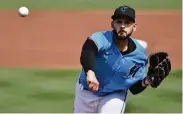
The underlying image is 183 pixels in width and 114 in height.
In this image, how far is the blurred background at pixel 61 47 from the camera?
7059 mm

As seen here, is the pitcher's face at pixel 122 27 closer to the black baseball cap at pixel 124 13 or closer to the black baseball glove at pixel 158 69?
the black baseball cap at pixel 124 13

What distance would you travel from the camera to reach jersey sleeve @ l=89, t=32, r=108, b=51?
13.4ft

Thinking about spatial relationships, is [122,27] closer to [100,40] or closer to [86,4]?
[100,40]

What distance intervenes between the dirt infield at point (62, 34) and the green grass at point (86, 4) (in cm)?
38

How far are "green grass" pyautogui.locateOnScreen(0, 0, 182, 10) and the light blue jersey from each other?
8.19 metres

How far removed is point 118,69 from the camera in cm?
435

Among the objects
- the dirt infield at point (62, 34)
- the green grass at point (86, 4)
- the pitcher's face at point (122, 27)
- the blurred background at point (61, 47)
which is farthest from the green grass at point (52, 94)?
the green grass at point (86, 4)

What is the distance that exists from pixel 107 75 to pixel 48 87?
3.37 meters

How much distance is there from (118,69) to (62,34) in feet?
21.6

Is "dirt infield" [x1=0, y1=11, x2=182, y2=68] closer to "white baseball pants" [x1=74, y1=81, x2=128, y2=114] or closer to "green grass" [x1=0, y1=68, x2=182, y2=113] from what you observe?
"green grass" [x1=0, y1=68, x2=182, y2=113]

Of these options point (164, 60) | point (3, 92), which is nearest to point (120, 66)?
point (164, 60)

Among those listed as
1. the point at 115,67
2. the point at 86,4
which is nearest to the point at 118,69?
the point at 115,67

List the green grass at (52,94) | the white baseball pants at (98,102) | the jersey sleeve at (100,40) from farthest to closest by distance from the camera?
the green grass at (52,94)
the white baseball pants at (98,102)
the jersey sleeve at (100,40)

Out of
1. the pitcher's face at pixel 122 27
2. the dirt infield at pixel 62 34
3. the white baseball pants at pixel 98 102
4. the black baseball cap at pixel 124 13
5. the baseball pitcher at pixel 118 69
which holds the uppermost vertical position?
the dirt infield at pixel 62 34
